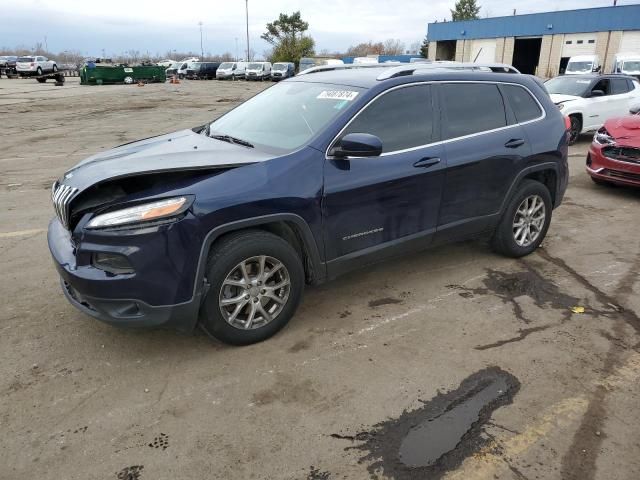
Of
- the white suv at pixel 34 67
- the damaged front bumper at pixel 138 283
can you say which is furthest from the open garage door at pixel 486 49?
the damaged front bumper at pixel 138 283

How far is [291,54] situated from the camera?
69.8 meters

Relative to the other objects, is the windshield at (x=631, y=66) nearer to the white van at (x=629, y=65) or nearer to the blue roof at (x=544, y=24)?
the white van at (x=629, y=65)

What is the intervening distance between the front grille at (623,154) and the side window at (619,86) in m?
5.66

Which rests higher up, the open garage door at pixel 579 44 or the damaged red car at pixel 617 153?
the open garage door at pixel 579 44

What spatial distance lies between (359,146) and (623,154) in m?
5.83

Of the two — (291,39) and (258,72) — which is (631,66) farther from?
(291,39)

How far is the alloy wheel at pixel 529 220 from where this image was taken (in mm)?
5008

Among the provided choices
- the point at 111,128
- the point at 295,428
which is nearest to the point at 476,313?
the point at 295,428

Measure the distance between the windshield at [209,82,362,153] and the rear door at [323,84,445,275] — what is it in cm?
25

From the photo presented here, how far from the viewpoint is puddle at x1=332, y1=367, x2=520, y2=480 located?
2498mm

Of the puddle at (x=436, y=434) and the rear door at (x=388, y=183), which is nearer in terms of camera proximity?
the puddle at (x=436, y=434)

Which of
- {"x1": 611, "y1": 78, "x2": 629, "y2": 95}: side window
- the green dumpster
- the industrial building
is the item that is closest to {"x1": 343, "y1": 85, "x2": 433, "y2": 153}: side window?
{"x1": 611, "y1": 78, "x2": 629, "y2": 95}: side window

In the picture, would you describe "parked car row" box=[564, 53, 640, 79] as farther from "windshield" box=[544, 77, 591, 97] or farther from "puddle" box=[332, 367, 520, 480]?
"puddle" box=[332, 367, 520, 480]

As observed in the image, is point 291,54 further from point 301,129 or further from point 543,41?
point 301,129
